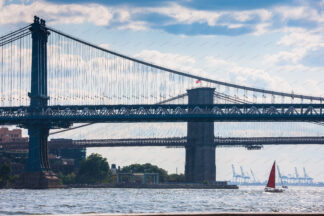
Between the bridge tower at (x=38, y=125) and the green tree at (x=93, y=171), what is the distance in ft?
188

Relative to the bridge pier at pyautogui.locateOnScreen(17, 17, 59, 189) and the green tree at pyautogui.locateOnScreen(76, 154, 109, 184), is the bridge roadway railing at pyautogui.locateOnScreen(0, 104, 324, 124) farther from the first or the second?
the green tree at pyautogui.locateOnScreen(76, 154, 109, 184)

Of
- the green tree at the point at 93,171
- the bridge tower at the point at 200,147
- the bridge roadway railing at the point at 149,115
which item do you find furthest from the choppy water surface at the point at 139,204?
the green tree at the point at 93,171

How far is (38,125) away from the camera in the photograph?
10944cm

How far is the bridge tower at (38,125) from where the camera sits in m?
107

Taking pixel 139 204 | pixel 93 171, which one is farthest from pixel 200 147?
pixel 139 204

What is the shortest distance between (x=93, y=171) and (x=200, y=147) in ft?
80.9

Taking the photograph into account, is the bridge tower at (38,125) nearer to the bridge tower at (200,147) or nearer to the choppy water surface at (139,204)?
the choppy water surface at (139,204)

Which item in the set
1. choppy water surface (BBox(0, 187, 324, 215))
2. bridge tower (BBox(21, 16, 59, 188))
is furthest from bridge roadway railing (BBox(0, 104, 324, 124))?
choppy water surface (BBox(0, 187, 324, 215))

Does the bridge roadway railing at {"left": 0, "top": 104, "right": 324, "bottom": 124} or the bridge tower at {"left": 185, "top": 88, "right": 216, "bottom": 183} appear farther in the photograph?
the bridge tower at {"left": 185, "top": 88, "right": 216, "bottom": 183}

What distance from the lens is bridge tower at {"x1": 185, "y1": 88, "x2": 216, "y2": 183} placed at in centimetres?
16550

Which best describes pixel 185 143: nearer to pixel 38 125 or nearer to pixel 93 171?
pixel 93 171

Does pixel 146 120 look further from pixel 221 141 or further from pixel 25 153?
pixel 25 153

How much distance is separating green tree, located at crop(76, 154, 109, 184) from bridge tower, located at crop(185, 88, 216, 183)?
61.7ft

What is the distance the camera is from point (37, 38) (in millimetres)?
110375
